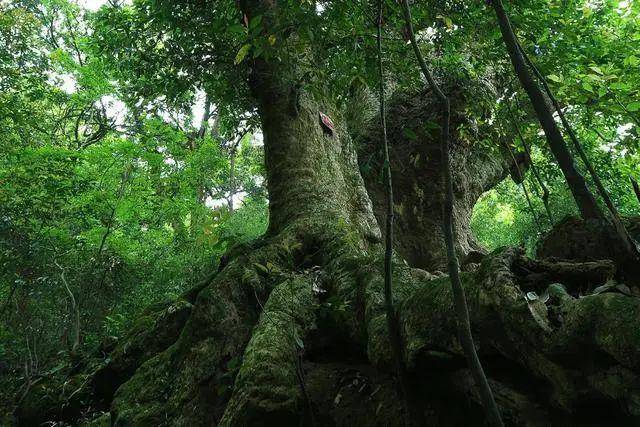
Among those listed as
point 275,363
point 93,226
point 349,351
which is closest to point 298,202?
point 349,351

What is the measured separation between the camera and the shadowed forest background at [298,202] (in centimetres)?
243

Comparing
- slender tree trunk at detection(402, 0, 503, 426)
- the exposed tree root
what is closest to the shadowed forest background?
the exposed tree root

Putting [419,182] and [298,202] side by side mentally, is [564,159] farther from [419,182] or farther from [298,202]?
[419,182]

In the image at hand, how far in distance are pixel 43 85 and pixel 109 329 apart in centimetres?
657

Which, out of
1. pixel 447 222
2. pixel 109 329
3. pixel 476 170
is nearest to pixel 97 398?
pixel 109 329

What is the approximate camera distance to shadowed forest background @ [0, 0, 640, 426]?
7.98 feet

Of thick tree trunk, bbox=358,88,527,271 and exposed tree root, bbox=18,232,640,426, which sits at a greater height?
thick tree trunk, bbox=358,88,527,271

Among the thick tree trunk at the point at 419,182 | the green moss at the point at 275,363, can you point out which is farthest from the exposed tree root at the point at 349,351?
the thick tree trunk at the point at 419,182

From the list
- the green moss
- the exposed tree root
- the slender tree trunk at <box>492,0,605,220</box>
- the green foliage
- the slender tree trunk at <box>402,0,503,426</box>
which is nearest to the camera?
the slender tree trunk at <box>402,0,503,426</box>

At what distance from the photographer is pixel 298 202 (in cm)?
473

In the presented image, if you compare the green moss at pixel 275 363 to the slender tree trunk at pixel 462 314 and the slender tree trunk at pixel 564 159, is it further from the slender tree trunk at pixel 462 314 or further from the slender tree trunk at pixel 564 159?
the slender tree trunk at pixel 564 159

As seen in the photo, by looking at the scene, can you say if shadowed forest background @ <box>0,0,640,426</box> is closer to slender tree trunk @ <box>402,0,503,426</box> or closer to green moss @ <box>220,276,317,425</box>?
green moss @ <box>220,276,317,425</box>

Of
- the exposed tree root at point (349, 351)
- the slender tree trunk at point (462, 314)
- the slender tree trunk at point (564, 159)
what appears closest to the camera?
the slender tree trunk at point (462, 314)

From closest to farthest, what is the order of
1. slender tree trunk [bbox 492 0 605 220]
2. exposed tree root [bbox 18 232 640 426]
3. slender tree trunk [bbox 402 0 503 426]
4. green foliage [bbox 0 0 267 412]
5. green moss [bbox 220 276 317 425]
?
slender tree trunk [bbox 402 0 503 426]
slender tree trunk [bbox 492 0 605 220]
exposed tree root [bbox 18 232 640 426]
green moss [bbox 220 276 317 425]
green foliage [bbox 0 0 267 412]
